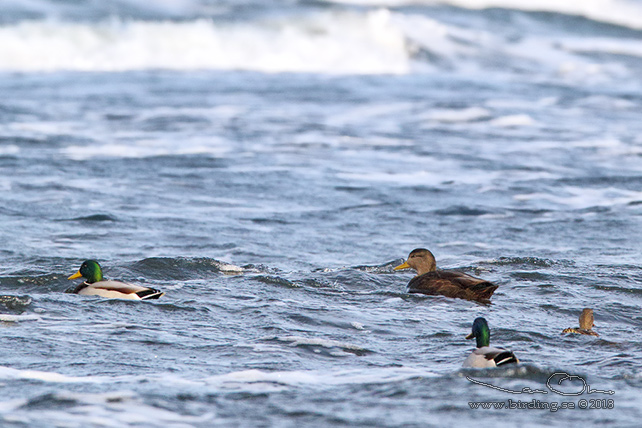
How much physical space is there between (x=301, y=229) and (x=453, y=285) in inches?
139

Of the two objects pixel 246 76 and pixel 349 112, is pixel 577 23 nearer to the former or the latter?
pixel 246 76

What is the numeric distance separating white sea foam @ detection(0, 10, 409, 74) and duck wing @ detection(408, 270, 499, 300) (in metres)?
21.3

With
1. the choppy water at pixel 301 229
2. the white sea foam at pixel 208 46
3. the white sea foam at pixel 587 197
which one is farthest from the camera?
the white sea foam at pixel 208 46

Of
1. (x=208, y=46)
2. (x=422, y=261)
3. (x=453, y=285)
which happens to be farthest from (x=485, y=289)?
(x=208, y=46)

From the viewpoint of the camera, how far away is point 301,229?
1228 cm

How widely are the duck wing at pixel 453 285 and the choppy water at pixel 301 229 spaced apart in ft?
0.33

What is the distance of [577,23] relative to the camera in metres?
38.6

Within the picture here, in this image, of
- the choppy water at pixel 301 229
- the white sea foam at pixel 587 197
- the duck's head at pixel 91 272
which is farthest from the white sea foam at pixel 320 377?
the white sea foam at pixel 587 197

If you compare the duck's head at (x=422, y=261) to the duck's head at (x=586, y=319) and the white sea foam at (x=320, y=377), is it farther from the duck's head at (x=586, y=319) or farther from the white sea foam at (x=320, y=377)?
the white sea foam at (x=320, y=377)

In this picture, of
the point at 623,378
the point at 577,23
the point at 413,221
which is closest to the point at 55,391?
the point at 623,378

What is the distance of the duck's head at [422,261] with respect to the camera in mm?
9799

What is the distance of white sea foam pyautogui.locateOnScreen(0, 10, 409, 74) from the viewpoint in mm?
30000

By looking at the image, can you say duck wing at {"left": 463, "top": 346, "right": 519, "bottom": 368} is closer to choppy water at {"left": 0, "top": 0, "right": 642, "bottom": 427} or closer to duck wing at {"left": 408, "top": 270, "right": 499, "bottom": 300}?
choppy water at {"left": 0, "top": 0, "right": 642, "bottom": 427}

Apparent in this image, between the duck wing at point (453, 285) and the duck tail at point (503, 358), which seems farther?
the duck wing at point (453, 285)
